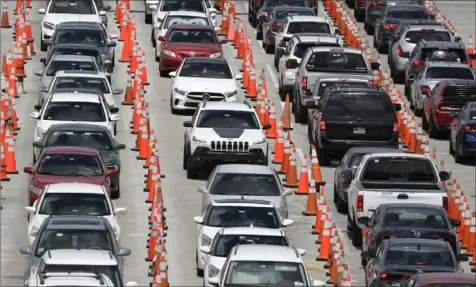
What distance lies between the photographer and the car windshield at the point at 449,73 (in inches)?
2037

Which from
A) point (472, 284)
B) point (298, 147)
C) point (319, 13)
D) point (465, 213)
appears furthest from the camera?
point (319, 13)

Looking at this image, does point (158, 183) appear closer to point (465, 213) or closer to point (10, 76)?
point (465, 213)

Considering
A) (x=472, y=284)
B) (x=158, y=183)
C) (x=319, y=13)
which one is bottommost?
(x=319, y=13)

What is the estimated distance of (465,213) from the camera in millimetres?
39281

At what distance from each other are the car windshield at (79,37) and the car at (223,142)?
11.4 metres

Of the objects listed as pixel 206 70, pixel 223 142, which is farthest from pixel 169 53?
pixel 223 142

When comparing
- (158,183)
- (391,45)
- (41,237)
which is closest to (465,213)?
(158,183)

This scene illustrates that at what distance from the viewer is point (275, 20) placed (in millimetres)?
61031

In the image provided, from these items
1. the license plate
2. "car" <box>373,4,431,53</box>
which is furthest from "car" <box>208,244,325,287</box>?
"car" <box>373,4,431,53</box>

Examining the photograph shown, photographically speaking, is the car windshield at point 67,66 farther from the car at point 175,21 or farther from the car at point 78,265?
the car at point 78,265

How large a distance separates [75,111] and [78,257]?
15.3 m

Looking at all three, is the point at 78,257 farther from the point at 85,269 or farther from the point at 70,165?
the point at 70,165

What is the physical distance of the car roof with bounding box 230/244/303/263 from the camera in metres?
31.4

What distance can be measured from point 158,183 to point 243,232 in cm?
684
